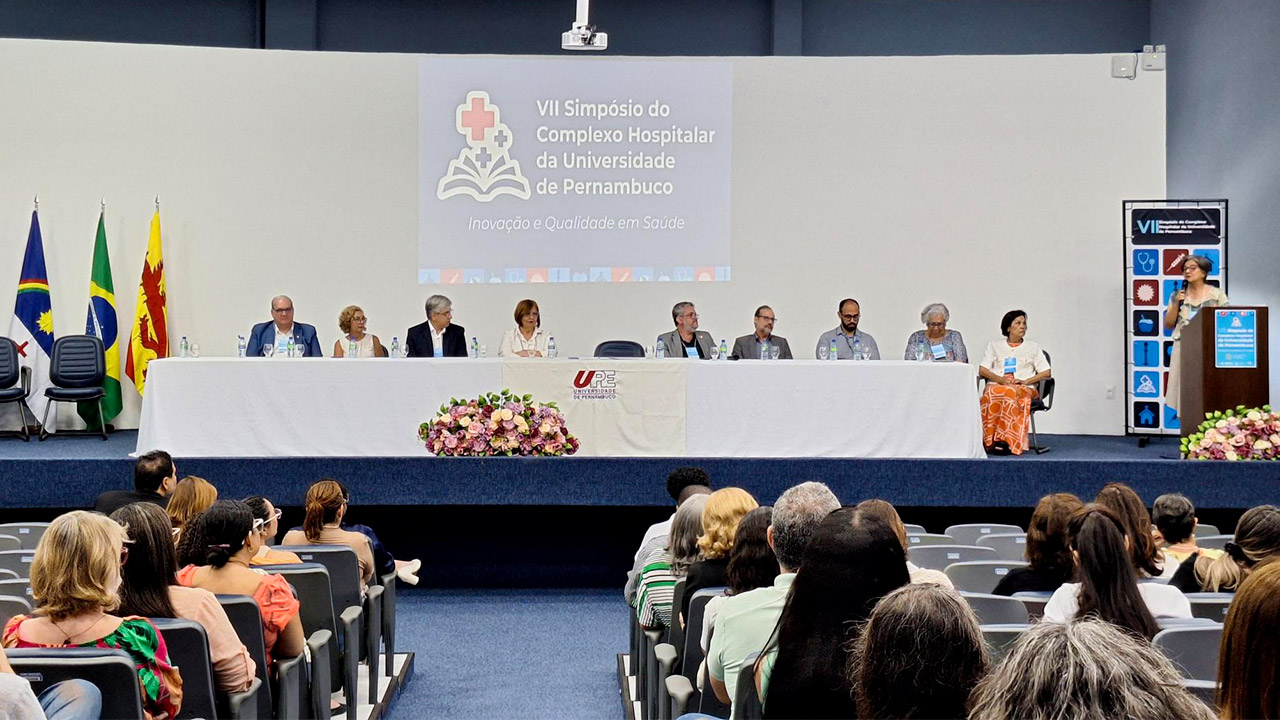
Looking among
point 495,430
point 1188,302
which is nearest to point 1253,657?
point 495,430

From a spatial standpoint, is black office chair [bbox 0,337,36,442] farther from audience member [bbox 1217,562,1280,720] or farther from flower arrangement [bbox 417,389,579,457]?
audience member [bbox 1217,562,1280,720]

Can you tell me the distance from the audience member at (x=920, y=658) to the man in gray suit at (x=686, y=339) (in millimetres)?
6046

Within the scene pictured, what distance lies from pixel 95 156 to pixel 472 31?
10.6 ft

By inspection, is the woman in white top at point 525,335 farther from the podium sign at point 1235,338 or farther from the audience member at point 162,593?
the audience member at point 162,593

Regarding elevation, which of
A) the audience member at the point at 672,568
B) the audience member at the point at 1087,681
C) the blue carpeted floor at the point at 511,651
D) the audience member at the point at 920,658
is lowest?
the blue carpeted floor at the point at 511,651

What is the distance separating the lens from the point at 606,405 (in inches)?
248

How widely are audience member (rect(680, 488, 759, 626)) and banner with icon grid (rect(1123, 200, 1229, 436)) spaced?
6.45 m

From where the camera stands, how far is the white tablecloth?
6.25 meters

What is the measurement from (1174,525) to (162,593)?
296 cm

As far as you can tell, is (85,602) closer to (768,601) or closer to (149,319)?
(768,601)

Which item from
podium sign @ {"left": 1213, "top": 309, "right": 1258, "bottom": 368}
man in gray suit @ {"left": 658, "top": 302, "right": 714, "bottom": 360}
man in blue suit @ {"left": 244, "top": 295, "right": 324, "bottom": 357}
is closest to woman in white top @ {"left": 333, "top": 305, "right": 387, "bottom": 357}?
man in blue suit @ {"left": 244, "top": 295, "right": 324, "bottom": 357}

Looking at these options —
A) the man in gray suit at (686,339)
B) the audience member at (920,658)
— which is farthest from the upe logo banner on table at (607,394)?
the audience member at (920,658)

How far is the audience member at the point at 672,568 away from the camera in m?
3.34

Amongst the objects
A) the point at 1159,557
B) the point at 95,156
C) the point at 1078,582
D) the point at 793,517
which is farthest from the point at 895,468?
the point at 95,156
